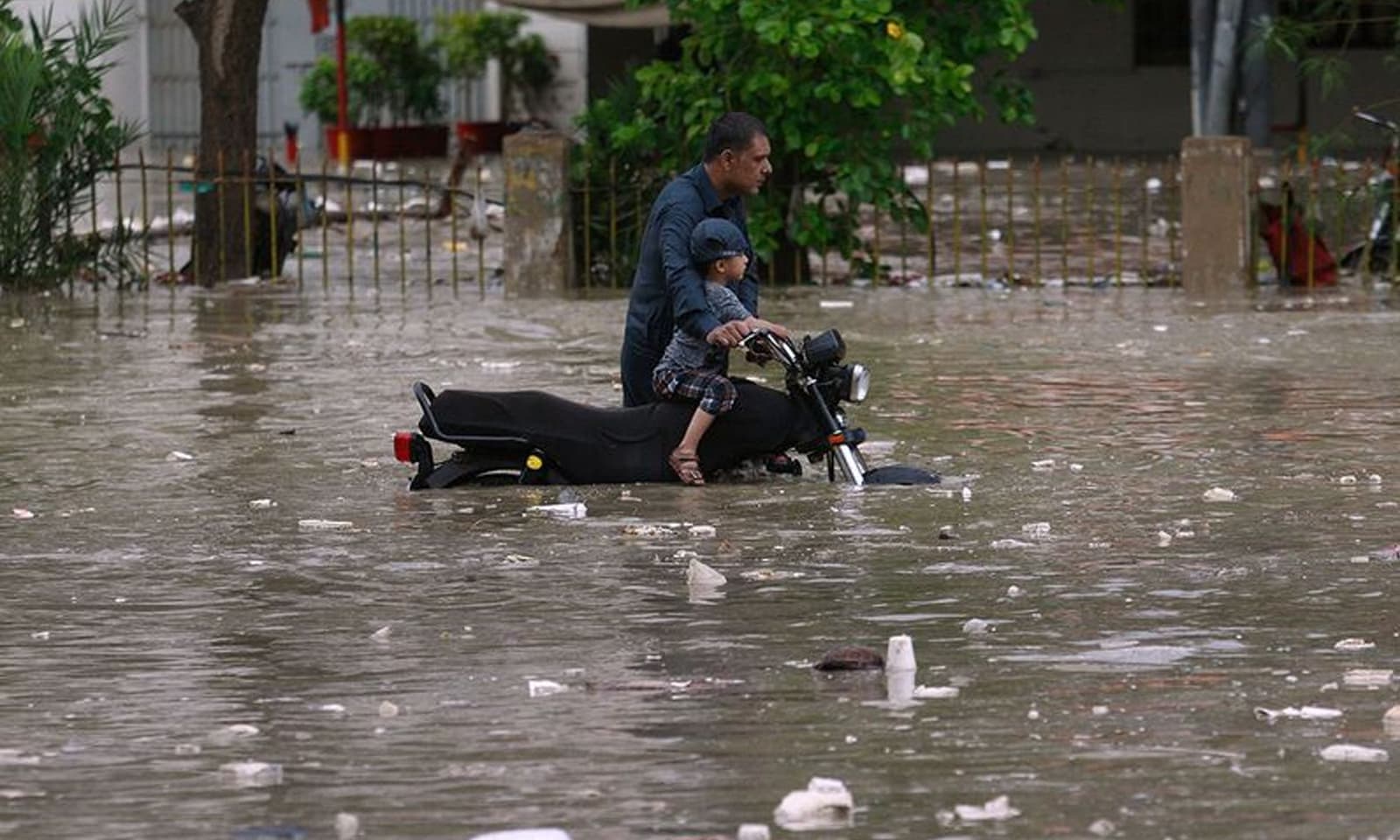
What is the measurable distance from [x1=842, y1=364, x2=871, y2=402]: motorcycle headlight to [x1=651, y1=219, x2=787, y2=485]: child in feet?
0.99

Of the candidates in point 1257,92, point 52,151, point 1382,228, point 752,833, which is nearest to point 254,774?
point 752,833

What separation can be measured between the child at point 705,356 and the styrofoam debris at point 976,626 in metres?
2.81

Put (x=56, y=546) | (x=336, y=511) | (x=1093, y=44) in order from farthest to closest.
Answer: (x=1093, y=44) < (x=336, y=511) < (x=56, y=546)

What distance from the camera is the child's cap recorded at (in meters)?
10.4

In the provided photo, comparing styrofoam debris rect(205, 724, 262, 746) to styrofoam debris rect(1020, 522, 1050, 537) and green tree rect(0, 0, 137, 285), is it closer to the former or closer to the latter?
styrofoam debris rect(1020, 522, 1050, 537)

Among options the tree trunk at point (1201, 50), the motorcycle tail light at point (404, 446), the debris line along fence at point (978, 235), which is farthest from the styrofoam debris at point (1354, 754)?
the tree trunk at point (1201, 50)

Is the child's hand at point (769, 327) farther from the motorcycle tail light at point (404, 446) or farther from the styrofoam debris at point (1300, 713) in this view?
the styrofoam debris at point (1300, 713)

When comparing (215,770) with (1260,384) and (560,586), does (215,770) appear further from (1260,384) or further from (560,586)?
(1260,384)

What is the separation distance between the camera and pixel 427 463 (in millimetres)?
10547

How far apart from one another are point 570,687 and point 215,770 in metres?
1.09

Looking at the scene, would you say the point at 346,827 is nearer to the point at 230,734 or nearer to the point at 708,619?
the point at 230,734

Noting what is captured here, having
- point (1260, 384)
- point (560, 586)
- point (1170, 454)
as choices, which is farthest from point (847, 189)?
point (560, 586)

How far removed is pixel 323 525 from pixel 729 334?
1568 mm

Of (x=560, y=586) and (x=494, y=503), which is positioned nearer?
(x=560, y=586)
